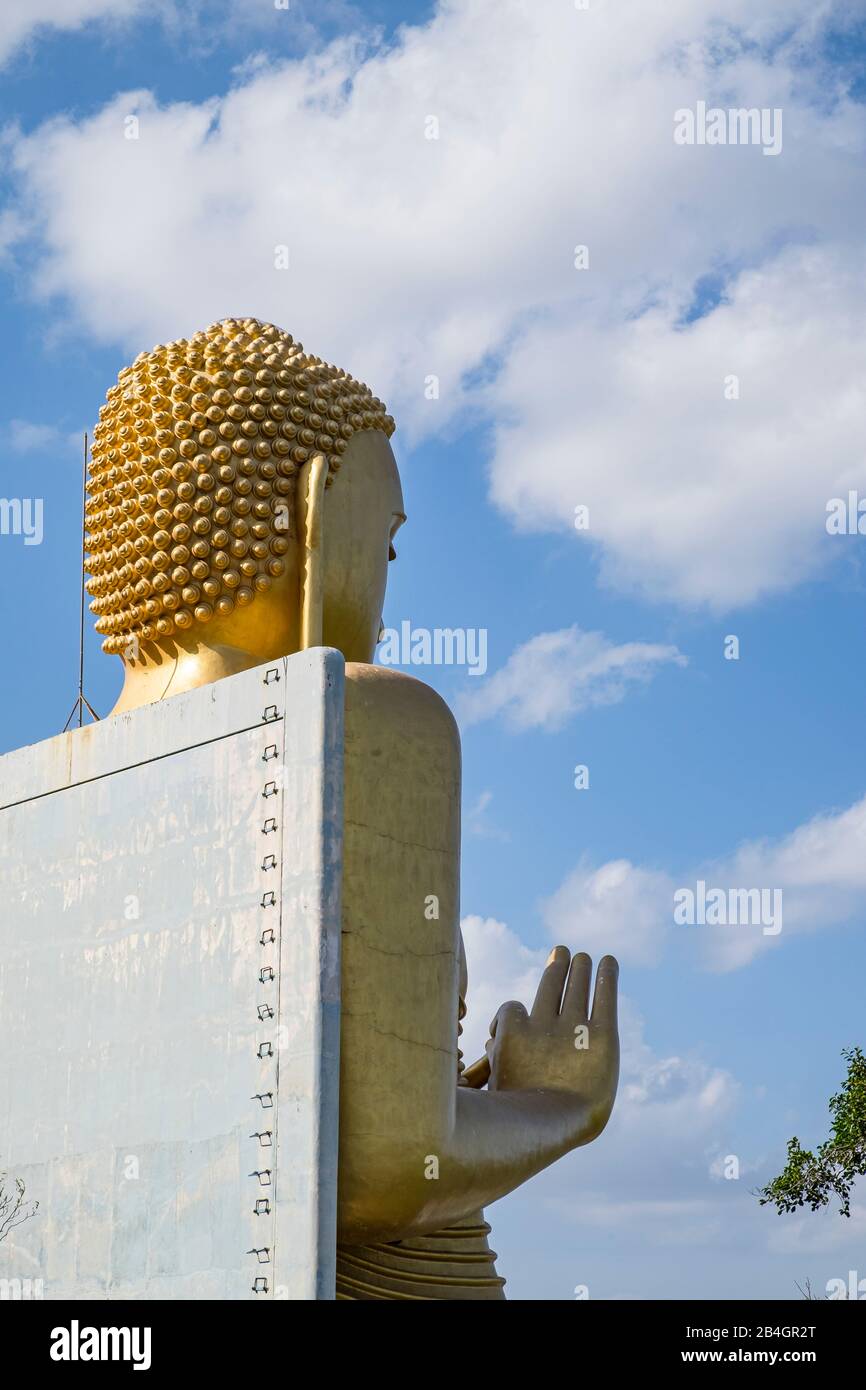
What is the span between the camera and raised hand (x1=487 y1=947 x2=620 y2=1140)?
34.6 feet

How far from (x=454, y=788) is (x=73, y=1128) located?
2.63m

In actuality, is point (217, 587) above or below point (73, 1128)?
above

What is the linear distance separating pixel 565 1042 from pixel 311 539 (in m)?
3.06

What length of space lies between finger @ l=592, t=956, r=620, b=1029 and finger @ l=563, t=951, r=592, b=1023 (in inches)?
2.0

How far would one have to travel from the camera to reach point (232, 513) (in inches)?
408

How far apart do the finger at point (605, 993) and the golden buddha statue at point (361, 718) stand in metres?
0.02

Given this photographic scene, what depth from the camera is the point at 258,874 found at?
9.20m

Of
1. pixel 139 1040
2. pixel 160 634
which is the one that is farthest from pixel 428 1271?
pixel 160 634

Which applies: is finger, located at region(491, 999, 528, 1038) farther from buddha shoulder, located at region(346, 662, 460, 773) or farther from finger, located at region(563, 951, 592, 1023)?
buddha shoulder, located at region(346, 662, 460, 773)

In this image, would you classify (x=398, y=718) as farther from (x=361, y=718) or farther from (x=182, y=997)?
(x=182, y=997)

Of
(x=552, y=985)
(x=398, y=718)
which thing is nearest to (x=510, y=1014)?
(x=552, y=985)

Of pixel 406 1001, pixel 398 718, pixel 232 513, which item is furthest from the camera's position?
pixel 232 513
